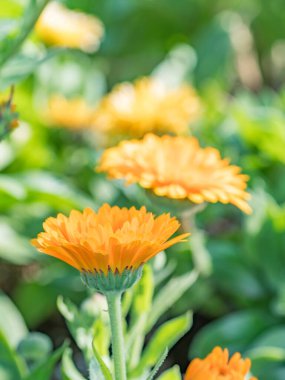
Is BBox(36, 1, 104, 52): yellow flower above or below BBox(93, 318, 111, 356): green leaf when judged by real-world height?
below

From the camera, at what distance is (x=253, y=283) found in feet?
5.37

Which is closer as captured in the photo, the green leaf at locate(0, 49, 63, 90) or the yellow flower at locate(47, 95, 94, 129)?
the green leaf at locate(0, 49, 63, 90)

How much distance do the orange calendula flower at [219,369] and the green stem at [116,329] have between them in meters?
0.08

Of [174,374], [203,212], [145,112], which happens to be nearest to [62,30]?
Result: [145,112]

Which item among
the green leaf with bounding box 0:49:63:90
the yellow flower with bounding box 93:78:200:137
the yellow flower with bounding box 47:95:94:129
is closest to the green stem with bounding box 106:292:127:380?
the green leaf with bounding box 0:49:63:90

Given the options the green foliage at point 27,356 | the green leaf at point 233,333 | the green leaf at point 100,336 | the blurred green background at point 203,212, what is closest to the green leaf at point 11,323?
the blurred green background at point 203,212

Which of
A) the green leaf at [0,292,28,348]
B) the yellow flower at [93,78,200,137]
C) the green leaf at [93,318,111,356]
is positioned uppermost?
the green leaf at [93,318,111,356]

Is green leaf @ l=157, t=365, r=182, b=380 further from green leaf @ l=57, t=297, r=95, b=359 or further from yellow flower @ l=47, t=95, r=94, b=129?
yellow flower @ l=47, t=95, r=94, b=129

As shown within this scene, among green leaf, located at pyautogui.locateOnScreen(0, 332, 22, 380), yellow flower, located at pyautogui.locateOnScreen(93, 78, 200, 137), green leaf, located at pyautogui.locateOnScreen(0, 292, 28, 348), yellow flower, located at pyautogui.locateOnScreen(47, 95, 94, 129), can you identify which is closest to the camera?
green leaf, located at pyautogui.locateOnScreen(0, 332, 22, 380)

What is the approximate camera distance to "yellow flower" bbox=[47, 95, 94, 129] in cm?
209

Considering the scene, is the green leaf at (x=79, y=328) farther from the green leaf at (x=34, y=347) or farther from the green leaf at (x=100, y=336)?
the green leaf at (x=34, y=347)

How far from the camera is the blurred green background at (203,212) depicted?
154cm

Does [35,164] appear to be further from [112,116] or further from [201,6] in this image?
[201,6]

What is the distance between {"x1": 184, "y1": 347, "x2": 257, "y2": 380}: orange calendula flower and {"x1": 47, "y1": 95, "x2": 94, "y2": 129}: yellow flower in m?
1.25
